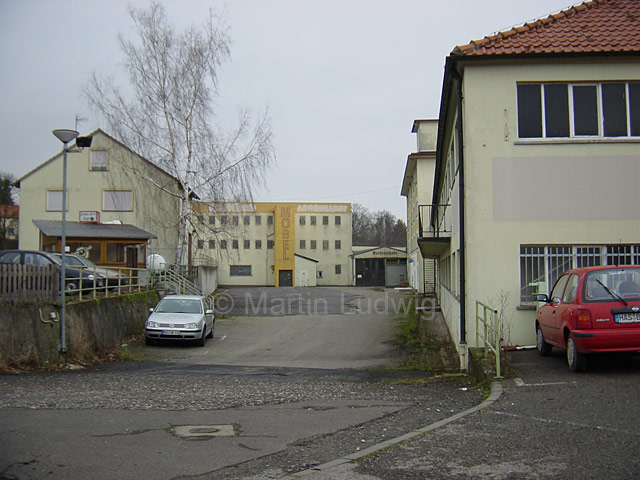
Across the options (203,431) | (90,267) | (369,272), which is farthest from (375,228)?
(203,431)

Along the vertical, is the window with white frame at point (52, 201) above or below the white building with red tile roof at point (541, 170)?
above

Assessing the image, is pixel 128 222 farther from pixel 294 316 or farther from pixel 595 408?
pixel 595 408

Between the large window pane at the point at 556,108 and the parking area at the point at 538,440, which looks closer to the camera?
the parking area at the point at 538,440

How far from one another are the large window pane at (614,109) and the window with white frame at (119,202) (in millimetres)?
32578

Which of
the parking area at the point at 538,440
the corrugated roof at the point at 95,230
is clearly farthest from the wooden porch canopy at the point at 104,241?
the parking area at the point at 538,440

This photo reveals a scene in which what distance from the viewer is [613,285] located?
955 centimetres

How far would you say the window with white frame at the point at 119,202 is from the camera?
40.2 m

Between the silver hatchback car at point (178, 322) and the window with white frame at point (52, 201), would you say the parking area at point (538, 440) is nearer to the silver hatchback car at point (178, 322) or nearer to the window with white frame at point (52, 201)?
the silver hatchback car at point (178, 322)

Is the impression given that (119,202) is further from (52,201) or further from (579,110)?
(579,110)

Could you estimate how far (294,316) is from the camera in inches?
1168

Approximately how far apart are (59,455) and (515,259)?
376 inches

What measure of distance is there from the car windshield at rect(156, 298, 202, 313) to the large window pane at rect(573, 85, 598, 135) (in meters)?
13.0

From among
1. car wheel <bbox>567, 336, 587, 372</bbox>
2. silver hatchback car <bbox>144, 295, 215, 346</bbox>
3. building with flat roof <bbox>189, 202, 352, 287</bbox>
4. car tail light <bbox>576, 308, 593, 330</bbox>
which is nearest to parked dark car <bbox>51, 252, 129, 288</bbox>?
silver hatchback car <bbox>144, 295, 215, 346</bbox>

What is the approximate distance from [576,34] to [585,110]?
177 cm
